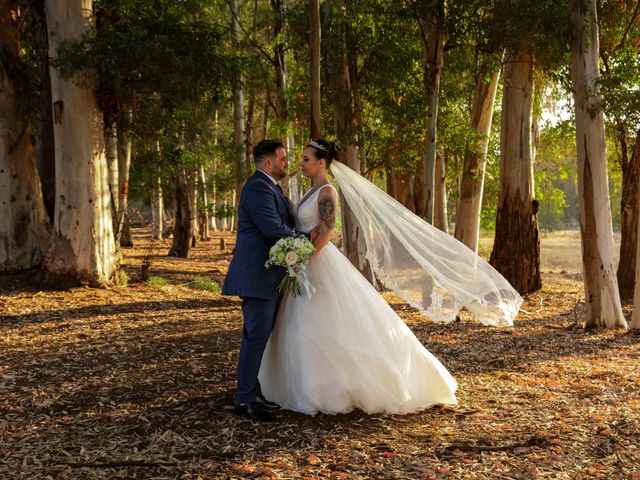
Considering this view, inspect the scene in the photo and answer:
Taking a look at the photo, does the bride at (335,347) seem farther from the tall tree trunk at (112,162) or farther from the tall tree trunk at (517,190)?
the tall tree trunk at (517,190)

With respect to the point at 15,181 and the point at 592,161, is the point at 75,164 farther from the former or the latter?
the point at 592,161

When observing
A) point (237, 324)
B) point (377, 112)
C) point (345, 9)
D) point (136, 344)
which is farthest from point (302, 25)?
point (136, 344)

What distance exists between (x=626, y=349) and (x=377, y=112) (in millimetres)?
9941

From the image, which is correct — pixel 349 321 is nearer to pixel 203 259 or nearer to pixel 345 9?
pixel 345 9

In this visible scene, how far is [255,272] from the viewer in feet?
16.1

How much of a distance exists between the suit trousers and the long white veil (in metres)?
1.43

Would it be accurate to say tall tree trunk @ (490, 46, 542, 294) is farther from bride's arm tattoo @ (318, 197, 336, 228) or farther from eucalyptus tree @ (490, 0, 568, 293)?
bride's arm tattoo @ (318, 197, 336, 228)

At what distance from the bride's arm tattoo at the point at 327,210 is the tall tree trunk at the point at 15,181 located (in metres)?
8.34

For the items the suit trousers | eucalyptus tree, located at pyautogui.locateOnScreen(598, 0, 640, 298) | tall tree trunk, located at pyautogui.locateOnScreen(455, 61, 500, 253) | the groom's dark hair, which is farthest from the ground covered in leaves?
tall tree trunk, located at pyautogui.locateOnScreen(455, 61, 500, 253)

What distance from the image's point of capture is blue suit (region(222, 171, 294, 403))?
4887 millimetres

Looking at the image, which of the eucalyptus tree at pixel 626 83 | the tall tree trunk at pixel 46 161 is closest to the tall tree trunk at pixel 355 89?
the eucalyptus tree at pixel 626 83

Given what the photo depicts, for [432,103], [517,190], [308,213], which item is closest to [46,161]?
[432,103]

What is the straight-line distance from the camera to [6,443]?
441 cm

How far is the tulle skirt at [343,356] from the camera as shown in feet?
16.4
